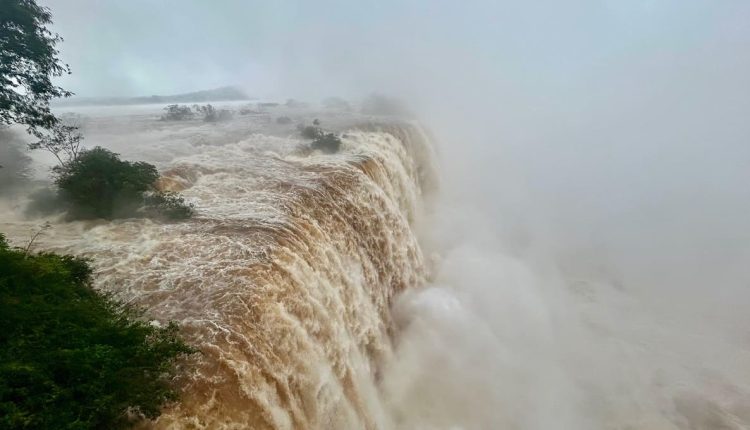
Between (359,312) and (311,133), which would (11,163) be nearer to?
(311,133)

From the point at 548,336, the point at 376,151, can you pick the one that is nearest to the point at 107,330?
the point at 376,151

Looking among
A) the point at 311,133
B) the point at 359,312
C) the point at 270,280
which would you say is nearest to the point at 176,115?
the point at 311,133

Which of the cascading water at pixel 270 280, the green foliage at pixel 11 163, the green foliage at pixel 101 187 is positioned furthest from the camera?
the green foliage at pixel 11 163

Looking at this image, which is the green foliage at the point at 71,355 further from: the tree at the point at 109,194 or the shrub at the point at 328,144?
the shrub at the point at 328,144

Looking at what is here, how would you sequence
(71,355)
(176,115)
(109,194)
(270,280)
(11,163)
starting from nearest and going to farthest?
1. (71,355)
2. (270,280)
3. (109,194)
4. (11,163)
5. (176,115)

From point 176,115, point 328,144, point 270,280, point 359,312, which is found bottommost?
point 270,280

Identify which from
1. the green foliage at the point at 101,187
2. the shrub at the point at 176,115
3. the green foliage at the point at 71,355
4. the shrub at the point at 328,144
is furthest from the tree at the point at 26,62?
the shrub at the point at 176,115

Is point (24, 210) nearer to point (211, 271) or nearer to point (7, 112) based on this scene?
point (7, 112)
